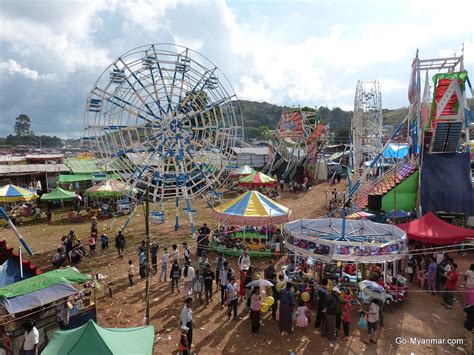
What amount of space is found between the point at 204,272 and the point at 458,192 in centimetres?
1369

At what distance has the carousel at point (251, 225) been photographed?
50.1 ft

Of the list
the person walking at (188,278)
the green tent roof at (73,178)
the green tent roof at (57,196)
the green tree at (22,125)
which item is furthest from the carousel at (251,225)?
the green tree at (22,125)

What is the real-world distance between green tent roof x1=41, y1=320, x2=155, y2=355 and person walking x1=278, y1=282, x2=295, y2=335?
12.3ft

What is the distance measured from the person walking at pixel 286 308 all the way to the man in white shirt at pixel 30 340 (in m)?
5.94

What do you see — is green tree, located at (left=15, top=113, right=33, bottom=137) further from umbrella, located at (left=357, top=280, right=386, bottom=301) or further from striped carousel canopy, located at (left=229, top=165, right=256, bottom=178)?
umbrella, located at (left=357, top=280, right=386, bottom=301)

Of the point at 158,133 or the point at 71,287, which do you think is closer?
the point at 71,287

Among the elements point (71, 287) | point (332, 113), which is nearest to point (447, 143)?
point (71, 287)

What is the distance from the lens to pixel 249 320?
33.0 feet

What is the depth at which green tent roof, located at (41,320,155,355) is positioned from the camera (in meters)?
6.08

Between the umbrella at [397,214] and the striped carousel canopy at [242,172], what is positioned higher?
the striped carousel canopy at [242,172]

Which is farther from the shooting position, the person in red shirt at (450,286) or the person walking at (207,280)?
the person walking at (207,280)

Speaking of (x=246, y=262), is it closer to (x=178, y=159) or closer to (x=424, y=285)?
(x=424, y=285)

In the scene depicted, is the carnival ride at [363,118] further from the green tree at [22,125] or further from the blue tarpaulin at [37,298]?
the green tree at [22,125]

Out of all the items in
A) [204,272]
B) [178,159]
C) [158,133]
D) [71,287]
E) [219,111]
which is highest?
[219,111]
